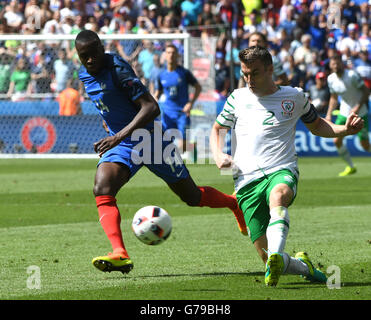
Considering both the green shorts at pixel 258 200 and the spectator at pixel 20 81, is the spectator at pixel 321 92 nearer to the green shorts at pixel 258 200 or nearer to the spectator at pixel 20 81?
the spectator at pixel 20 81

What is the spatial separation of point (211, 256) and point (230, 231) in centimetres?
205

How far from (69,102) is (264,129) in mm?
16296

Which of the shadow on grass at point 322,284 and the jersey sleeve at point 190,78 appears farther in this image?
the jersey sleeve at point 190,78

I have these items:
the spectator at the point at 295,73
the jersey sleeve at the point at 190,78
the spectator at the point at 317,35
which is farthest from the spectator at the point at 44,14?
the jersey sleeve at the point at 190,78

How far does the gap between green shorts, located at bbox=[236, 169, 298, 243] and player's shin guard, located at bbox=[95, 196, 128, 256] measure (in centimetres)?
108

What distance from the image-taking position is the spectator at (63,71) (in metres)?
23.5

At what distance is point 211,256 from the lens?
353 inches

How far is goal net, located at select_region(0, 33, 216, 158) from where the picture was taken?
75.4 ft

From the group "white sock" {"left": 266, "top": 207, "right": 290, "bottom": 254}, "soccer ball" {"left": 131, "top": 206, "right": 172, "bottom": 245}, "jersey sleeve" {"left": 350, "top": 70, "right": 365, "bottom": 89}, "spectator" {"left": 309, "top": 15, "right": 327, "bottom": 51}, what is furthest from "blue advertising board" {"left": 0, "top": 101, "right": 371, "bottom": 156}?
"white sock" {"left": 266, "top": 207, "right": 290, "bottom": 254}

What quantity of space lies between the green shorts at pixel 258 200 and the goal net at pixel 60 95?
596 inches

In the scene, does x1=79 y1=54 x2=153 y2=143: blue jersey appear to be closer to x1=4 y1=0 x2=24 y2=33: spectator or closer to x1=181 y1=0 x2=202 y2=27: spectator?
x1=181 y1=0 x2=202 y2=27: spectator

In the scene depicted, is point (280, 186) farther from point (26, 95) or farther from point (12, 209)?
point (26, 95)

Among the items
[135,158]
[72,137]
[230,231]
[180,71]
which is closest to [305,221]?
[230,231]

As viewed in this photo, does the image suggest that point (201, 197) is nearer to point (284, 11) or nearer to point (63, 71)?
point (63, 71)
